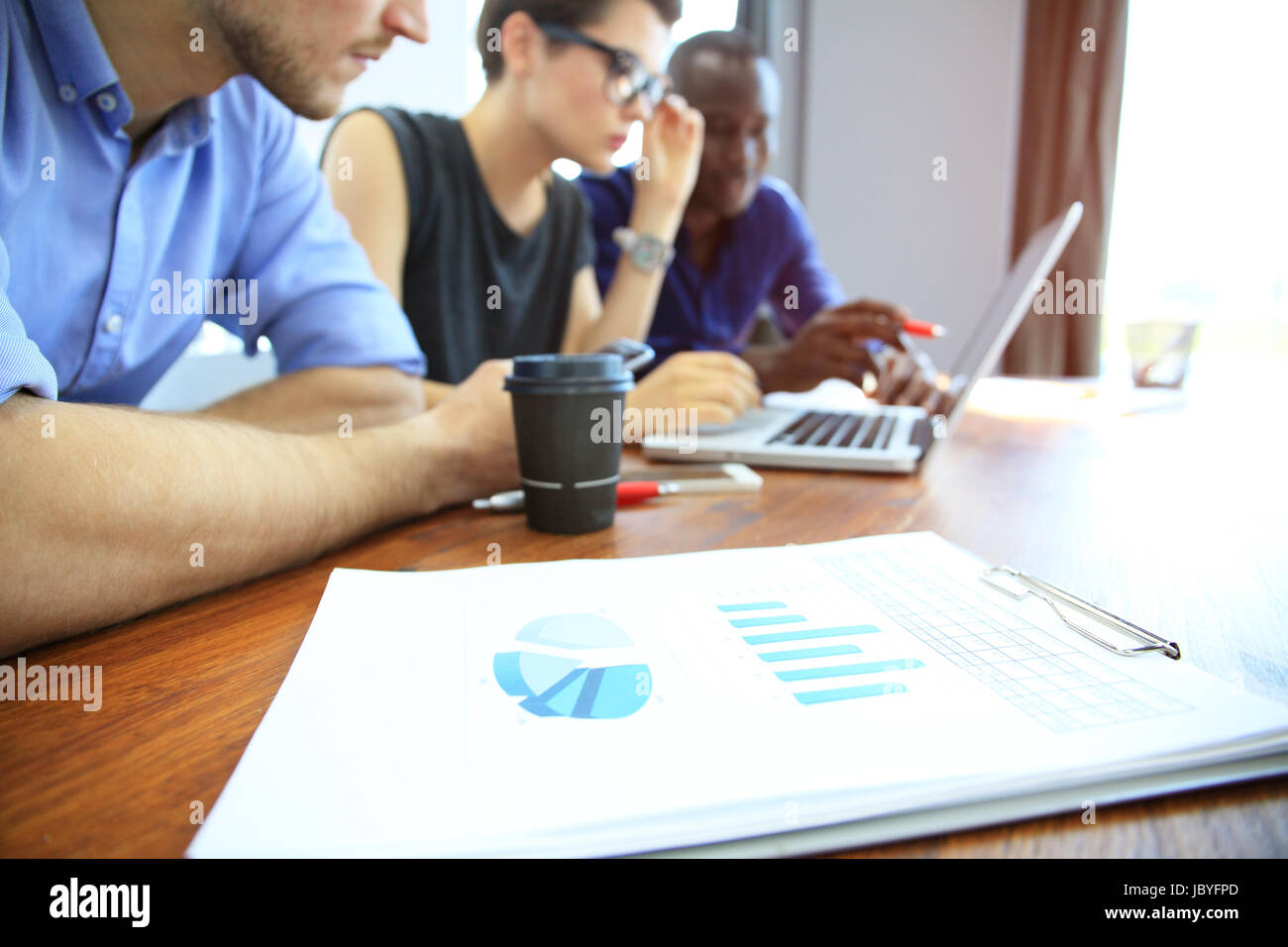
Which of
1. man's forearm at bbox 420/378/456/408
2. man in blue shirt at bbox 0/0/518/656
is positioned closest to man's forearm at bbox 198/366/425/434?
man in blue shirt at bbox 0/0/518/656

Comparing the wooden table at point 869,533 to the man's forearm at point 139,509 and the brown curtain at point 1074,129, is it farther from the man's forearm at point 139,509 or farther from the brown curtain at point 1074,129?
the brown curtain at point 1074,129

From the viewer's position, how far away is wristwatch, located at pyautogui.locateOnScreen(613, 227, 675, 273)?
1591 mm

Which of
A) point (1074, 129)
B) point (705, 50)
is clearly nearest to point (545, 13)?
point (705, 50)

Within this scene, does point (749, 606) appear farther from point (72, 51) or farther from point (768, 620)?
point (72, 51)

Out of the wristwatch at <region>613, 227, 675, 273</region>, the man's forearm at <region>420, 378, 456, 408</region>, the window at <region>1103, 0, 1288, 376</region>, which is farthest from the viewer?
the window at <region>1103, 0, 1288, 376</region>

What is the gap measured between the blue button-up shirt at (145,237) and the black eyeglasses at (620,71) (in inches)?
24.7

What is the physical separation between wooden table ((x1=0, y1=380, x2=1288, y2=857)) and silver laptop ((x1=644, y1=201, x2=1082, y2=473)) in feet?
0.08

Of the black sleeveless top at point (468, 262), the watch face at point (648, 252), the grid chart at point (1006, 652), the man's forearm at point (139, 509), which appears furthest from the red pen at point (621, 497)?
the watch face at point (648, 252)

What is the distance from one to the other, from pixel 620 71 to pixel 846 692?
4.45 ft

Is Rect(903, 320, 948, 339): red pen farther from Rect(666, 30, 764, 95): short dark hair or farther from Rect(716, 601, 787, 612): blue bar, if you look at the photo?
Rect(666, 30, 764, 95): short dark hair

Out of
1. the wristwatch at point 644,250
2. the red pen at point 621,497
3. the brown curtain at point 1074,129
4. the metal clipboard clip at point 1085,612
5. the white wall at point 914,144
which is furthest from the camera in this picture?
the white wall at point 914,144

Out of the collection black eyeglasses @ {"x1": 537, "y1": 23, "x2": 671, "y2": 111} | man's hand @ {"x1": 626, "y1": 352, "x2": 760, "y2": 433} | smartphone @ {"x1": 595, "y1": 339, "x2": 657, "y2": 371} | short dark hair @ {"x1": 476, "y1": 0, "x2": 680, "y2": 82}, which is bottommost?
man's hand @ {"x1": 626, "y1": 352, "x2": 760, "y2": 433}

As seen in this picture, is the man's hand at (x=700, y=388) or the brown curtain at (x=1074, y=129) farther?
the brown curtain at (x=1074, y=129)

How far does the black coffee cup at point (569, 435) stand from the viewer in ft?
1.96
